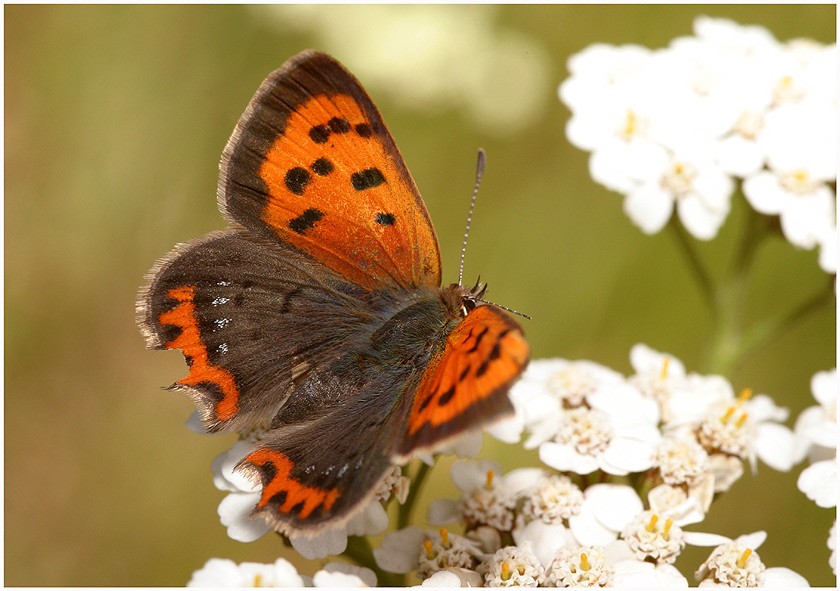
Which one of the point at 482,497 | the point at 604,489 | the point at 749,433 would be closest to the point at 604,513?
the point at 604,489

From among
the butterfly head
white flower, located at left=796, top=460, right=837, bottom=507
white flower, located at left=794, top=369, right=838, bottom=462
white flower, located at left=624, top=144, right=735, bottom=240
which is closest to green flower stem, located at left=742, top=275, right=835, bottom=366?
white flower, located at left=794, top=369, right=838, bottom=462

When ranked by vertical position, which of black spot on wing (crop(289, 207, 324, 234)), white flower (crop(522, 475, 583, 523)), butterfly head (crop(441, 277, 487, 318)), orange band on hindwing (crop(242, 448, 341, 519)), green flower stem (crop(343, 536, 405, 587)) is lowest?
green flower stem (crop(343, 536, 405, 587))

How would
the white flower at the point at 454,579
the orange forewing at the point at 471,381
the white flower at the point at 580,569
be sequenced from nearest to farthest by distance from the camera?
1. the orange forewing at the point at 471,381
2. the white flower at the point at 454,579
3. the white flower at the point at 580,569

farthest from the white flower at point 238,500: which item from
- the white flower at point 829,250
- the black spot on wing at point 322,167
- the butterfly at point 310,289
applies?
the white flower at point 829,250

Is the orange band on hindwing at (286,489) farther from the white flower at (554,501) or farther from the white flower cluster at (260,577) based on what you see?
the white flower at (554,501)

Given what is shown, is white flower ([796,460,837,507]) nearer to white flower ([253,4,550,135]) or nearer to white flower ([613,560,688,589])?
white flower ([613,560,688,589])
